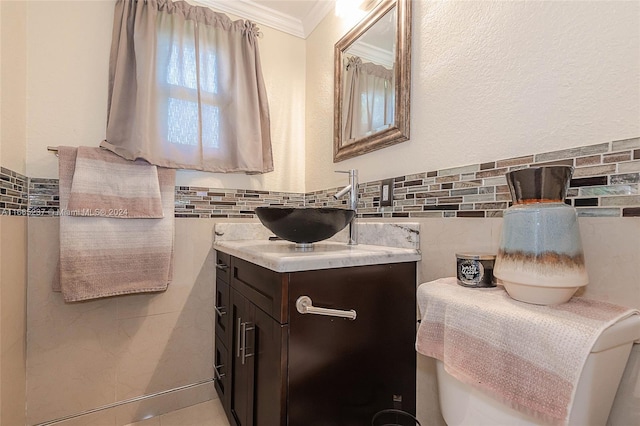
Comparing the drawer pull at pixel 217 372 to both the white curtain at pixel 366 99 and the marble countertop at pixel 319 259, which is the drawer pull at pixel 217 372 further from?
the white curtain at pixel 366 99

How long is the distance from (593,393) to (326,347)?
60 centimetres

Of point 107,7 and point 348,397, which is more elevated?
point 107,7

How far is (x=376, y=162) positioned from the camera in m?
1.35

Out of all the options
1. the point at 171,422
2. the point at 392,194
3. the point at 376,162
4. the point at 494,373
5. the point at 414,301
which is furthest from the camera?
the point at 171,422

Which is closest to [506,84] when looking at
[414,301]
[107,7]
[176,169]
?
[414,301]

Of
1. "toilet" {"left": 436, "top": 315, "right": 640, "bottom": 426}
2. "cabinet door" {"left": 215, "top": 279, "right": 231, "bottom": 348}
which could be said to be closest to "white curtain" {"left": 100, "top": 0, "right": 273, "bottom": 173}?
→ "cabinet door" {"left": 215, "top": 279, "right": 231, "bottom": 348}

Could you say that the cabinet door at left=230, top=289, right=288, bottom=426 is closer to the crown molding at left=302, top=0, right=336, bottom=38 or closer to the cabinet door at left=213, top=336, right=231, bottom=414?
the cabinet door at left=213, top=336, right=231, bottom=414

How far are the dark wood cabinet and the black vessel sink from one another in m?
0.18

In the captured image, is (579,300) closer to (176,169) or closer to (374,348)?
(374,348)

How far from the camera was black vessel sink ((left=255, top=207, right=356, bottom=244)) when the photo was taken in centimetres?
107

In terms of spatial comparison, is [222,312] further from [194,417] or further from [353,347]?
[353,347]

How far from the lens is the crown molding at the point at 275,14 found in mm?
1683

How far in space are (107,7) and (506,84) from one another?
71.7 inches

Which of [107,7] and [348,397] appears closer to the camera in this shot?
[348,397]
